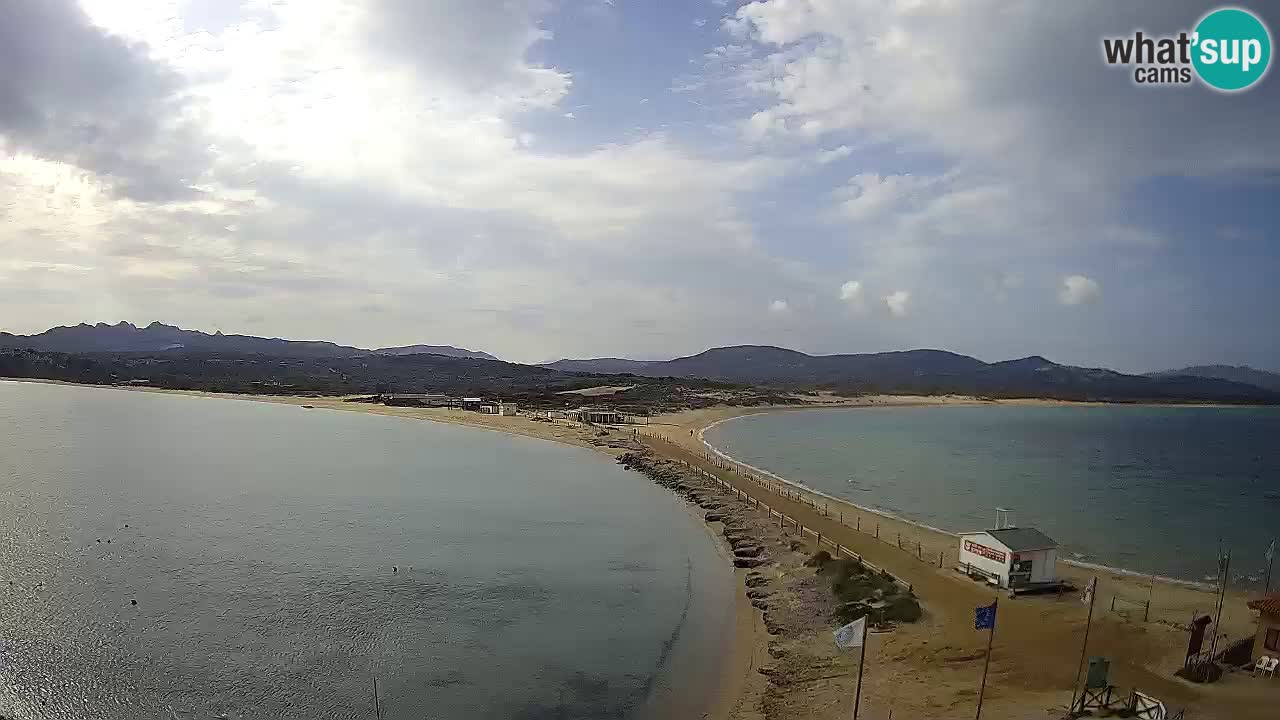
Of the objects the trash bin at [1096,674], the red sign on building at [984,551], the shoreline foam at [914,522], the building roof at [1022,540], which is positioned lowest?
the shoreline foam at [914,522]

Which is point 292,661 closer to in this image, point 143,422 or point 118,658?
point 118,658

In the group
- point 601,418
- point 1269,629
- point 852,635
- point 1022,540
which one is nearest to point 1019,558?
point 1022,540

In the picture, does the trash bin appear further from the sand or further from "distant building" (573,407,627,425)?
"distant building" (573,407,627,425)

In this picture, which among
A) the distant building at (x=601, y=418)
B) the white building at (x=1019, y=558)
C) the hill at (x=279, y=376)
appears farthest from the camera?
the hill at (x=279, y=376)

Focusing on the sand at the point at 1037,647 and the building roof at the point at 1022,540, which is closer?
the sand at the point at 1037,647

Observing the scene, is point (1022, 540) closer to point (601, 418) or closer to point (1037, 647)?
point (1037, 647)

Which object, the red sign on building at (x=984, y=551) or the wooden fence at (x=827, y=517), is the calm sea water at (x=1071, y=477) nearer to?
the wooden fence at (x=827, y=517)

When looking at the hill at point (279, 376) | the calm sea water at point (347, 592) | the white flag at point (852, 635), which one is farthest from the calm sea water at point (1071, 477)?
the hill at point (279, 376)

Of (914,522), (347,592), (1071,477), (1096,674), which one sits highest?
(1071,477)
